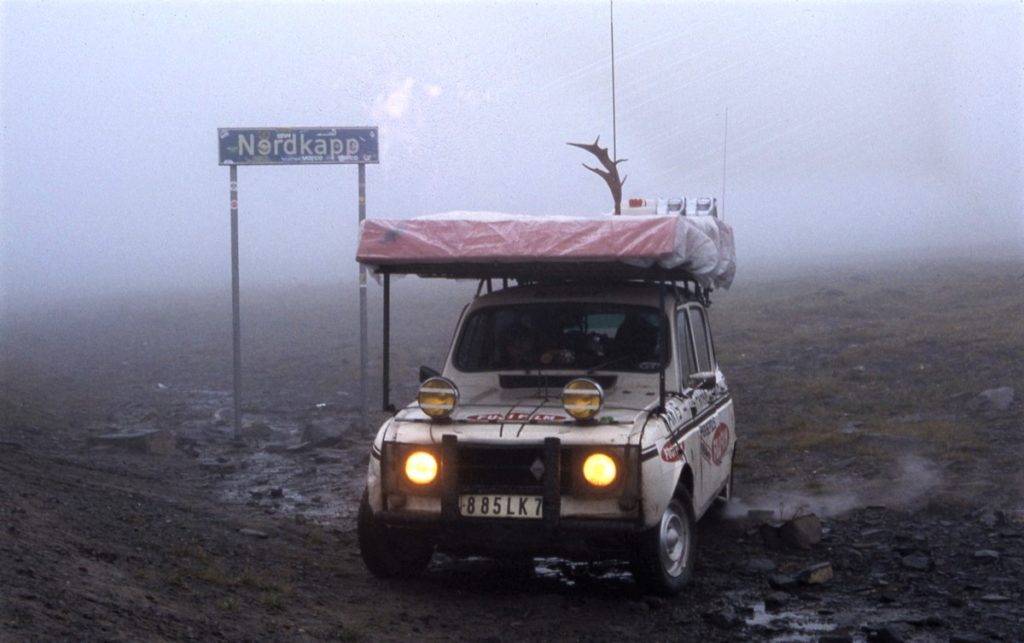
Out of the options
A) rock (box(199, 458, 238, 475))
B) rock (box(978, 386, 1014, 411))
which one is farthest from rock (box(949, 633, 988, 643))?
rock (box(978, 386, 1014, 411))

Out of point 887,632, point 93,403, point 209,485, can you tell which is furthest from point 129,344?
point 887,632

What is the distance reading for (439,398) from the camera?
7.14m

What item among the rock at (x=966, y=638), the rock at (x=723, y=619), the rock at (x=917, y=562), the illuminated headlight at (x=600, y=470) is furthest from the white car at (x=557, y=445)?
the rock at (x=966, y=638)

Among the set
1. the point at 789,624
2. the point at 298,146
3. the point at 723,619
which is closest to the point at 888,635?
the point at 789,624

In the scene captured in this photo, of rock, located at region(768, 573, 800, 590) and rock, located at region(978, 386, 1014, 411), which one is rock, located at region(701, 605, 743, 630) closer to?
rock, located at region(768, 573, 800, 590)

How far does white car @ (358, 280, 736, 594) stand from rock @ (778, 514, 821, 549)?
24.1 inches

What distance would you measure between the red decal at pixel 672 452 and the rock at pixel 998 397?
784cm

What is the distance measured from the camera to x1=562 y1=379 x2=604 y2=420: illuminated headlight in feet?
22.3

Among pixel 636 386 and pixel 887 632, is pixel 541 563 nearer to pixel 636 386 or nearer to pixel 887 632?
pixel 636 386

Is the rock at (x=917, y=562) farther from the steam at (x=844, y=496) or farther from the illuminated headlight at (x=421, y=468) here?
the illuminated headlight at (x=421, y=468)

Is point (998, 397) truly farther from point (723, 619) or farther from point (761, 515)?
point (723, 619)

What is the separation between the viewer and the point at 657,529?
6.71 m

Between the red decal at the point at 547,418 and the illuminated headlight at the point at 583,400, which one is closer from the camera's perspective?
the illuminated headlight at the point at 583,400

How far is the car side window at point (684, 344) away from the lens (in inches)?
320
